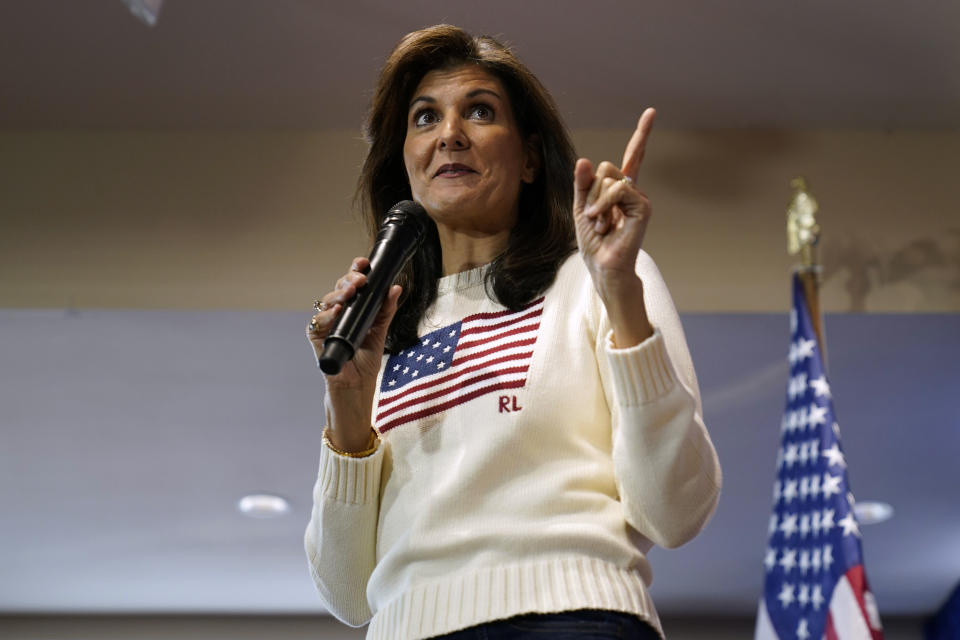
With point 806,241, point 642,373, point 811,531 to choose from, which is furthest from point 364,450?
point 806,241

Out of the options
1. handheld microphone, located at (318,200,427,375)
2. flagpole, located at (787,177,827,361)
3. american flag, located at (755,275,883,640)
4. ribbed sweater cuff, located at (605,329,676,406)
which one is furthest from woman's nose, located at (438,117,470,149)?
flagpole, located at (787,177,827,361)

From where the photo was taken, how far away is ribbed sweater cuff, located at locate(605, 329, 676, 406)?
3.93ft

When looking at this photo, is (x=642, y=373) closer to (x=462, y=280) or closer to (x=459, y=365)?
(x=459, y=365)

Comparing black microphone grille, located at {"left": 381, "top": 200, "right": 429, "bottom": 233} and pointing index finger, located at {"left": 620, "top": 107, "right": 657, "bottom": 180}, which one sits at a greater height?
black microphone grille, located at {"left": 381, "top": 200, "right": 429, "bottom": 233}

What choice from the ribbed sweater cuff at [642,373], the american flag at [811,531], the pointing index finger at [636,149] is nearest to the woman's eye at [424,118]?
the pointing index finger at [636,149]

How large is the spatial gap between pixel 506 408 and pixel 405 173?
58 cm

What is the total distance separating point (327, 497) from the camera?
1.42m

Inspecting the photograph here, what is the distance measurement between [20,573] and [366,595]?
5310 mm

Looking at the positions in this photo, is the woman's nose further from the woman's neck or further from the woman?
the woman's neck

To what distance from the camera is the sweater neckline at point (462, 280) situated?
1551mm

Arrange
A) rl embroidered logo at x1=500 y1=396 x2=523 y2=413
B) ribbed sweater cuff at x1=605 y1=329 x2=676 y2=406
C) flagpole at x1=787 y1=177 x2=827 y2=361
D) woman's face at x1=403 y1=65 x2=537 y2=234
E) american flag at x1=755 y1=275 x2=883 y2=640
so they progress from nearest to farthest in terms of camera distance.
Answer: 1. ribbed sweater cuff at x1=605 y1=329 x2=676 y2=406
2. rl embroidered logo at x1=500 y1=396 x2=523 y2=413
3. woman's face at x1=403 y1=65 x2=537 y2=234
4. american flag at x1=755 y1=275 x2=883 y2=640
5. flagpole at x1=787 y1=177 x2=827 y2=361

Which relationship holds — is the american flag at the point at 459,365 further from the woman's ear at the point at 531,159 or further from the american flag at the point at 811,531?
the american flag at the point at 811,531

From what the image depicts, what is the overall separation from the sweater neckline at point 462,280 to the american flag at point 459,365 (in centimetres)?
7

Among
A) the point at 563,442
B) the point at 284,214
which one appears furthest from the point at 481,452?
the point at 284,214
